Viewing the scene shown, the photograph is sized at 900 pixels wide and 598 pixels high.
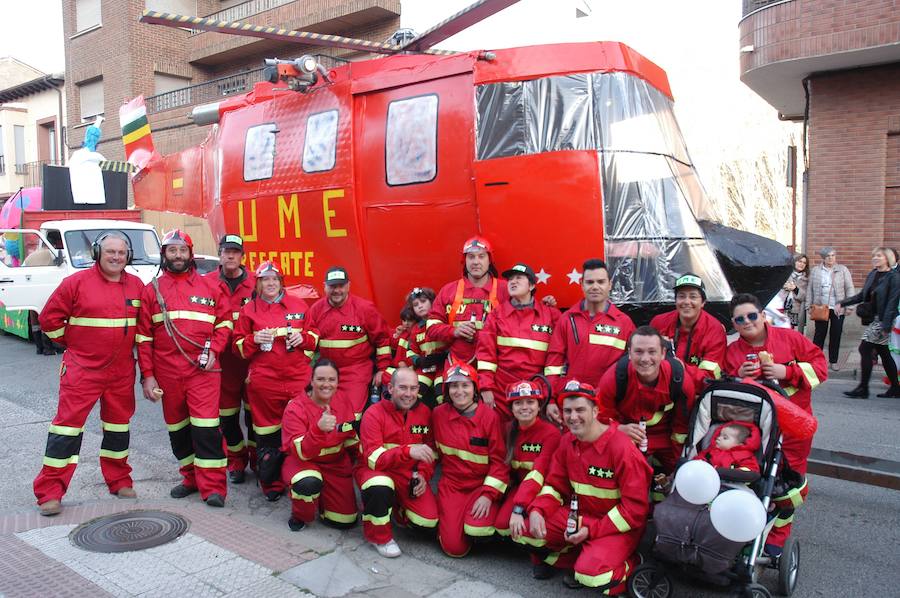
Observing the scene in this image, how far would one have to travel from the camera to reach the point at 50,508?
4.70 metres

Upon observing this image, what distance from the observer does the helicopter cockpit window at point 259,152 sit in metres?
6.41

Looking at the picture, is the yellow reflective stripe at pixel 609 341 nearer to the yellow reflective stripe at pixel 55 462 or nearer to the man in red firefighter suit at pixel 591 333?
the man in red firefighter suit at pixel 591 333

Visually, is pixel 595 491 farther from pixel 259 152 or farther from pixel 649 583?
pixel 259 152

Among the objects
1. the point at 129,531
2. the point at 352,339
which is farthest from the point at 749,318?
the point at 129,531

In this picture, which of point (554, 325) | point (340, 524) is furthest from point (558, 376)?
point (340, 524)

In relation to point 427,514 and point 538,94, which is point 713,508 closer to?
point 427,514

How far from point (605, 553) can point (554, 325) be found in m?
1.57

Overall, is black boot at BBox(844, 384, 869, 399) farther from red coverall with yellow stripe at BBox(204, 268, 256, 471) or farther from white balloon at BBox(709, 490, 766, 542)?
red coverall with yellow stripe at BBox(204, 268, 256, 471)

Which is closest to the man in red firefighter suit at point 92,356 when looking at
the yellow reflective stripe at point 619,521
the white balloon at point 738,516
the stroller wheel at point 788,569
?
the yellow reflective stripe at point 619,521

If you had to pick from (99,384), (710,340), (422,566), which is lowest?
(422,566)

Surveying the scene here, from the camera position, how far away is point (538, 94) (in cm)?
505

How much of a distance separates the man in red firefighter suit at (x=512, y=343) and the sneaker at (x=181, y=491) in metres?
2.31

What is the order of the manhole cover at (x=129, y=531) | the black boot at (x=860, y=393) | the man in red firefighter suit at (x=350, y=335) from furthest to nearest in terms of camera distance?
the black boot at (x=860, y=393) → the man in red firefighter suit at (x=350, y=335) → the manhole cover at (x=129, y=531)

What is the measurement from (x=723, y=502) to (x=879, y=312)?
5.84m
